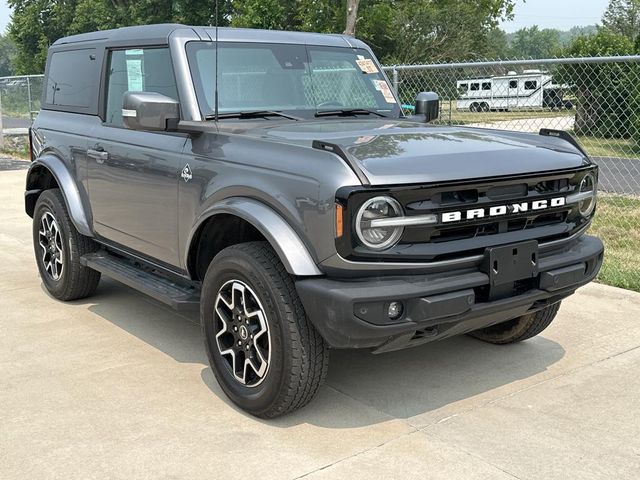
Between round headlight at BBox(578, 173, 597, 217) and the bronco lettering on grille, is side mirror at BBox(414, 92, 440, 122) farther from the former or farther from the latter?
the bronco lettering on grille

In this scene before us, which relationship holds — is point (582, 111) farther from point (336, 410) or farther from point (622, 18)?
point (622, 18)

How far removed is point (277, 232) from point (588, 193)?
1.72 metres

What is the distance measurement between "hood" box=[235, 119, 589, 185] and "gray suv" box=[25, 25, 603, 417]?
13 mm

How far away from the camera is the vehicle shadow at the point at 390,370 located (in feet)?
12.2

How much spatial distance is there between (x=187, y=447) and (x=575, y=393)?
6.66 feet

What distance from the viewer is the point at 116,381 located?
4.06m

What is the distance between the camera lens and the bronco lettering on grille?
3260mm

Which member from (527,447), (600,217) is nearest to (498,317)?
(527,447)

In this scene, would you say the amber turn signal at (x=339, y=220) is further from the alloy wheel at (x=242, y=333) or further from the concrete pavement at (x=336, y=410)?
the concrete pavement at (x=336, y=410)

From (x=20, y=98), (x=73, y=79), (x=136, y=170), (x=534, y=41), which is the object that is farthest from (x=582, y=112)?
(x=534, y=41)

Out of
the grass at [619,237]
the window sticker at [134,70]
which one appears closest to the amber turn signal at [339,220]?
the window sticker at [134,70]

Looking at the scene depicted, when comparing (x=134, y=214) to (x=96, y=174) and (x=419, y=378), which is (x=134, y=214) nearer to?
(x=96, y=174)

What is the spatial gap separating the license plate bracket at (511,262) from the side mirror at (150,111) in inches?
71.8

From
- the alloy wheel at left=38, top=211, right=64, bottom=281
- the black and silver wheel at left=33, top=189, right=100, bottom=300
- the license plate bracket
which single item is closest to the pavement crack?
the license plate bracket
